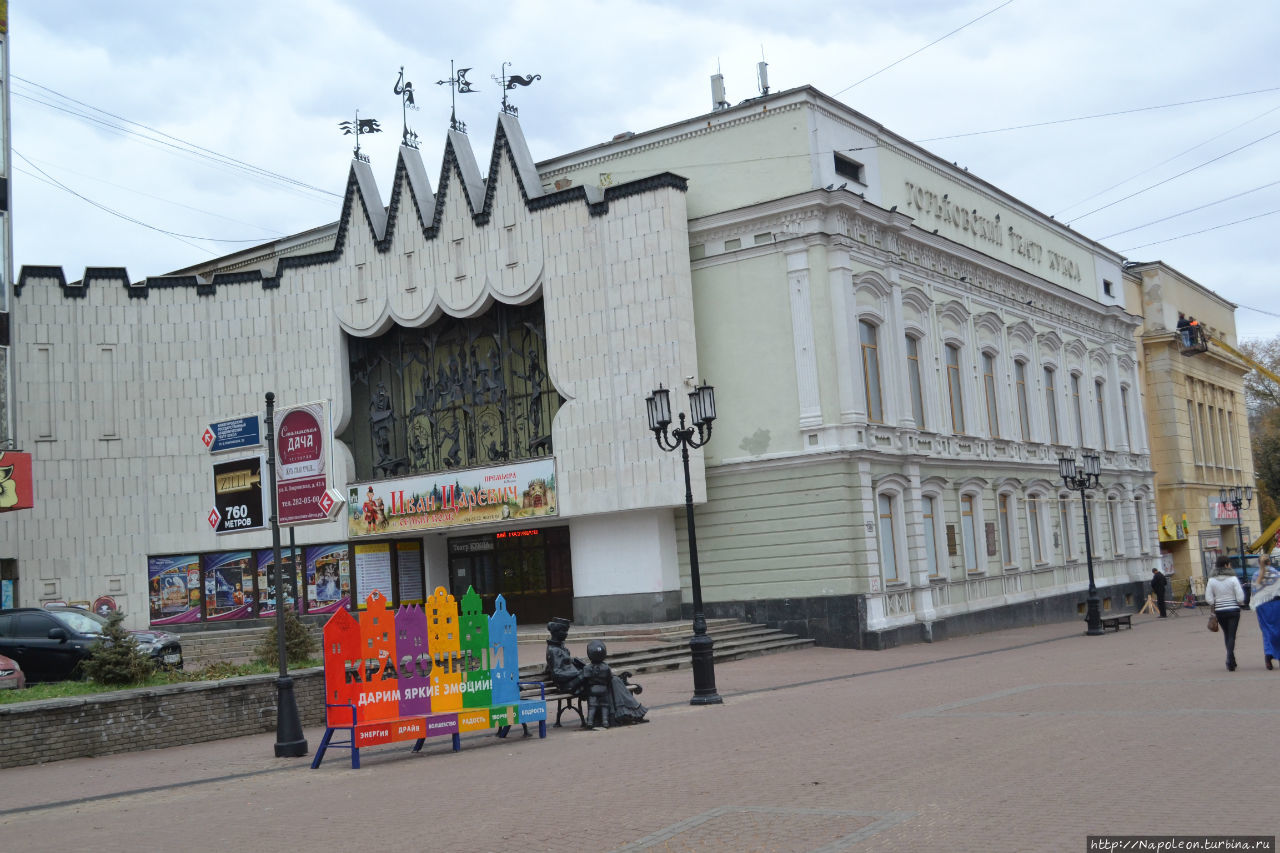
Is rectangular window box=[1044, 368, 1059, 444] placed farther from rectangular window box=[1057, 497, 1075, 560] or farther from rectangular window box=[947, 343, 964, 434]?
rectangular window box=[947, 343, 964, 434]

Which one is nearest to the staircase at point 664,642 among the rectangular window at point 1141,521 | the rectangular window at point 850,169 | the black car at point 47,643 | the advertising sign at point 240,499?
the black car at point 47,643

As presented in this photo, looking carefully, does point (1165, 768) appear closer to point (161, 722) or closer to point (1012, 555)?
point (161, 722)

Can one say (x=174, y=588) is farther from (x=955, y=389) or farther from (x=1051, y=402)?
(x=1051, y=402)

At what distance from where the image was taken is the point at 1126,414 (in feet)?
167

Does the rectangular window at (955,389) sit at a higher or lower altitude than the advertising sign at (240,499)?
higher

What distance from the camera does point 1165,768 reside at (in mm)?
9883

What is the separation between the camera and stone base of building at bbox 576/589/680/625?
32125 millimetres

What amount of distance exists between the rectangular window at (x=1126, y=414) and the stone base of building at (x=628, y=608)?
85.2 feet

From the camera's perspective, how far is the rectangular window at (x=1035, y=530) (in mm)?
41125

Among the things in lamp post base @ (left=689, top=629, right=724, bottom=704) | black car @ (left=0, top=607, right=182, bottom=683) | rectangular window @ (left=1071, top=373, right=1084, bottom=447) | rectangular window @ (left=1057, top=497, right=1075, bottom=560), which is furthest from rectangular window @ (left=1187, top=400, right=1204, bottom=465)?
black car @ (left=0, top=607, right=182, bottom=683)

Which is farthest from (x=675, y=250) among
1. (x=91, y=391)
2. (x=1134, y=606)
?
(x=1134, y=606)

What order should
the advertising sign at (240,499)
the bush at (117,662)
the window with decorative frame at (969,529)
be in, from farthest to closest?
the window with decorative frame at (969,529)
the advertising sign at (240,499)
the bush at (117,662)

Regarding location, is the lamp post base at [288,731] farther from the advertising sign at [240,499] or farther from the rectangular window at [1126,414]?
the rectangular window at [1126,414]

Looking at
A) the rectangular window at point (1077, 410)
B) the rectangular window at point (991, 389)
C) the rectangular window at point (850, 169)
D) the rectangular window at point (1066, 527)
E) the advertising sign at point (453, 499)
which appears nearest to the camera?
the rectangular window at point (850, 169)
